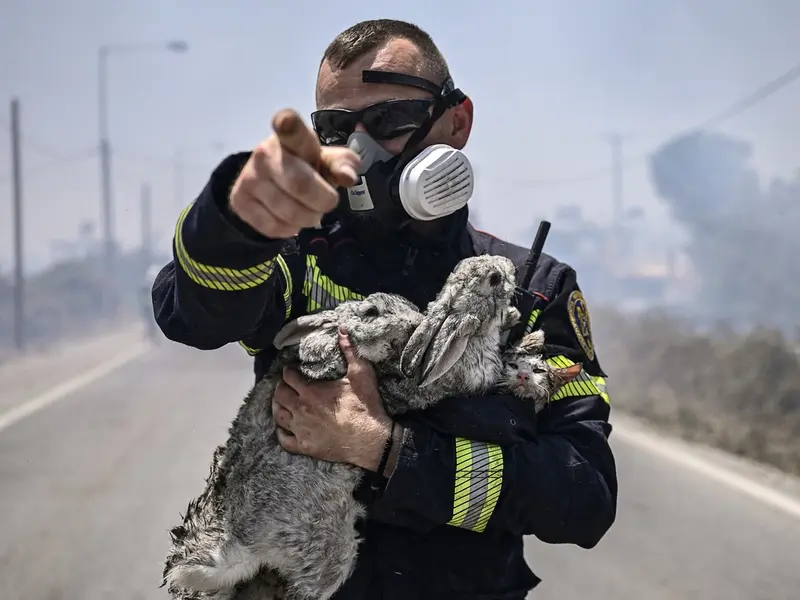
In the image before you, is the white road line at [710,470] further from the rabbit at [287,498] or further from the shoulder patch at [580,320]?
the rabbit at [287,498]

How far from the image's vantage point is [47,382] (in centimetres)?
1368

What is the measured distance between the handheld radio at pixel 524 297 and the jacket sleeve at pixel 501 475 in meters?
0.27

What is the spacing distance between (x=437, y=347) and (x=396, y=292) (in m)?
0.32

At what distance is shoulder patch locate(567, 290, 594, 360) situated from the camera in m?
2.38

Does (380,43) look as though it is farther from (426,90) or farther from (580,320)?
(580,320)

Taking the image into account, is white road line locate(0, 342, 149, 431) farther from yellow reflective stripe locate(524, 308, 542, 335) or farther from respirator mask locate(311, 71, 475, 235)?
yellow reflective stripe locate(524, 308, 542, 335)

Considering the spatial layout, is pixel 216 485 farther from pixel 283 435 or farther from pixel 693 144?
pixel 693 144

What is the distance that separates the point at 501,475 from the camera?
204 cm

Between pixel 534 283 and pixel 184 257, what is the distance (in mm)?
1147

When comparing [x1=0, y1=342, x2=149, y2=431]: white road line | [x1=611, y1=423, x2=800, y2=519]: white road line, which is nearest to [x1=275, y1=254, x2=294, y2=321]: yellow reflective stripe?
[x1=611, y1=423, x2=800, y2=519]: white road line

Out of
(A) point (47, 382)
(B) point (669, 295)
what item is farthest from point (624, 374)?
(B) point (669, 295)

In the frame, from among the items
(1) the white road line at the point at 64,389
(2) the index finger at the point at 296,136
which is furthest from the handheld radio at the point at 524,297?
(1) the white road line at the point at 64,389

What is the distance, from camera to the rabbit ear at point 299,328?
2.18 m

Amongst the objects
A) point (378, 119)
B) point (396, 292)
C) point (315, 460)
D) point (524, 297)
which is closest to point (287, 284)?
point (396, 292)
